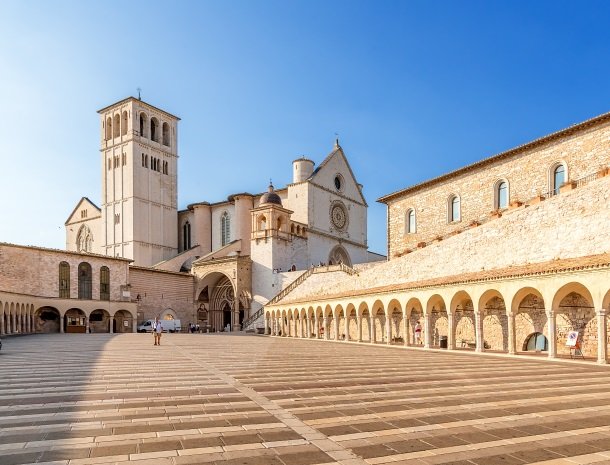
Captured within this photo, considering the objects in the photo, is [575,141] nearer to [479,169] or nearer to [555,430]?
[479,169]

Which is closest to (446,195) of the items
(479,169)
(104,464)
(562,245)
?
(479,169)

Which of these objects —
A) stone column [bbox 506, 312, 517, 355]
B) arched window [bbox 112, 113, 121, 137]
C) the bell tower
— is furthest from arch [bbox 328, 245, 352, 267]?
stone column [bbox 506, 312, 517, 355]

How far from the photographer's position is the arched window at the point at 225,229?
67500 millimetres

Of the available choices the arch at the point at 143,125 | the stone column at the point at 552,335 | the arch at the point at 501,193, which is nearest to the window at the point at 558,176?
the arch at the point at 501,193

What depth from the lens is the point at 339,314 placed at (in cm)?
3862

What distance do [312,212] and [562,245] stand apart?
132 ft

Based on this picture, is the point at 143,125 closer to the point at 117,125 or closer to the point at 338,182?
the point at 117,125

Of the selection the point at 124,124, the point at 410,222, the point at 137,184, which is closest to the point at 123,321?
the point at 137,184

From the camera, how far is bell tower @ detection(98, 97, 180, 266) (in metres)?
67.6

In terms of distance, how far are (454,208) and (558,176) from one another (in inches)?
318

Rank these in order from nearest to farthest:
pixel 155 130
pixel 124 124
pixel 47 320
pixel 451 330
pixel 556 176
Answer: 1. pixel 451 330
2. pixel 556 176
3. pixel 47 320
4. pixel 124 124
5. pixel 155 130

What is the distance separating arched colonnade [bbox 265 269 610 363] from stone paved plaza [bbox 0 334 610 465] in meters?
3.79

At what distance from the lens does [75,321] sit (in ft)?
162

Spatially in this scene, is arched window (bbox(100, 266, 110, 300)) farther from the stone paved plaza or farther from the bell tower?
the stone paved plaza
